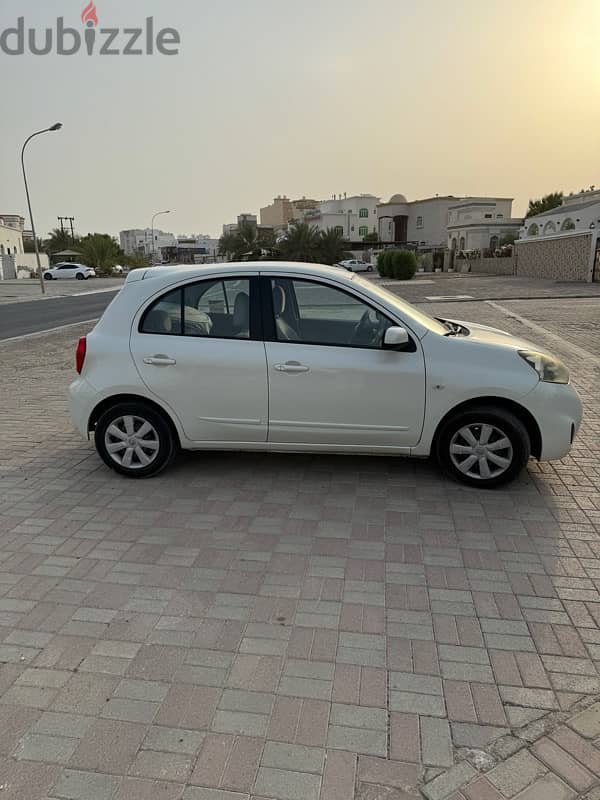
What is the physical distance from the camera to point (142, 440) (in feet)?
15.8

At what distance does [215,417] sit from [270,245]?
65.1m

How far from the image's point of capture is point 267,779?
6.92ft

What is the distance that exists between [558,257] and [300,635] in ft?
126

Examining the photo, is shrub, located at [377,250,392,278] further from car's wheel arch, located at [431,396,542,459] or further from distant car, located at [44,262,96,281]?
car's wheel arch, located at [431,396,542,459]

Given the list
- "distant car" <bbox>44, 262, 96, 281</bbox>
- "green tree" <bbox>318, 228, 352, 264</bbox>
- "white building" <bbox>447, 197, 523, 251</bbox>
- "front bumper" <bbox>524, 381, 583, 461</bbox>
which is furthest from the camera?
"white building" <bbox>447, 197, 523, 251</bbox>

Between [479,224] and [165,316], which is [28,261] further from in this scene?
[165,316]

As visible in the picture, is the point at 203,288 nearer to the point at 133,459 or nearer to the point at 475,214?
the point at 133,459

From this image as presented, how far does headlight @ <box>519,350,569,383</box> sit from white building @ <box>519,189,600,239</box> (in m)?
45.9

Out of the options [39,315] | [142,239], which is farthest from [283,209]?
[39,315]

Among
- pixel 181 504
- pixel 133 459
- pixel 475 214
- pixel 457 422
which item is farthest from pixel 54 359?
pixel 475 214

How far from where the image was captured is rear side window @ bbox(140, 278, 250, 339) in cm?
463

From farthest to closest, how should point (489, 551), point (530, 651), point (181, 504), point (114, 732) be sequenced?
point (181, 504), point (489, 551), point (530, 651), point (114, 732)

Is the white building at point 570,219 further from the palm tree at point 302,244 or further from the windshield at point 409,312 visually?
the windshield at point 409,312

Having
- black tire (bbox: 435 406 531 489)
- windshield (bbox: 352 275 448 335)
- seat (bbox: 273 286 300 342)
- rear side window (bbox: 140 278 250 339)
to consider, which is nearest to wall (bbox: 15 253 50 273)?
rear side window (bbox: 140 278 250 339)
